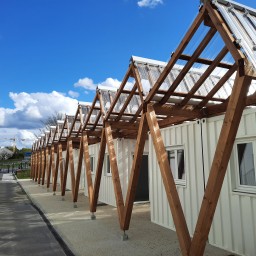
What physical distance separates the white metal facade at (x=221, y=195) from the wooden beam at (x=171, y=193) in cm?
137

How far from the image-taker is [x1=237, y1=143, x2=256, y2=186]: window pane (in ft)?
16.4

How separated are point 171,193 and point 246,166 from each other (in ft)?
5.81

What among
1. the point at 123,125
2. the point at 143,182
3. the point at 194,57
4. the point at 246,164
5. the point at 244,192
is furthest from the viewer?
the point at 143,182


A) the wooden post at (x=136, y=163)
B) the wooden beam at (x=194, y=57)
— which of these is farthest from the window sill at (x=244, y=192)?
the wooden beam at (x=194, y=57)

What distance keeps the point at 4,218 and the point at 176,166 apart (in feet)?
21.2

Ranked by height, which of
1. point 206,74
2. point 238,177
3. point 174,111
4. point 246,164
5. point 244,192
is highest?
point 206,74

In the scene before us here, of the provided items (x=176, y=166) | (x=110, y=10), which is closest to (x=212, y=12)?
(x=176, y=166)

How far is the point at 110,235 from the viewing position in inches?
260

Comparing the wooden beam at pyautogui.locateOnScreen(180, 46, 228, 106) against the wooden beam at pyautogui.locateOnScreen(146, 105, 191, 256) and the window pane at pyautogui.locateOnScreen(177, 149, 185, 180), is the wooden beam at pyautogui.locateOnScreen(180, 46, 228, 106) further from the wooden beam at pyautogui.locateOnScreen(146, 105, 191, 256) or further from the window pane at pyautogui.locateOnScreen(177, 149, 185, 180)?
the window pane at pyautogui.locateOnScreen(177, 149, 185, 180)

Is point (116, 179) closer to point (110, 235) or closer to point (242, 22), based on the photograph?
point (110, 235)

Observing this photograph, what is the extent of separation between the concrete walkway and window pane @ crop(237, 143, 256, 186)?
1.52 m

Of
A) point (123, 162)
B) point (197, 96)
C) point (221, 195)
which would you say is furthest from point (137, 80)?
point (123, 162)

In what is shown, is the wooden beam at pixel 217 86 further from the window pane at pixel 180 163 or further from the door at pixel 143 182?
the door at pixel 143 182

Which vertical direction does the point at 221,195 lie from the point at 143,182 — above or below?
above
